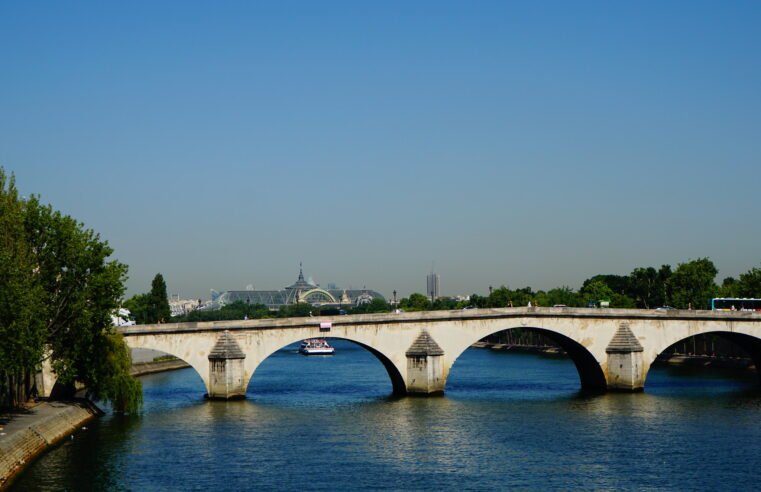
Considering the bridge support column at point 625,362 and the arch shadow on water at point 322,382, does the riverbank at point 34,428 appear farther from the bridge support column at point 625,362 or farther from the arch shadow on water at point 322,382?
the bridge support column at point 625,362

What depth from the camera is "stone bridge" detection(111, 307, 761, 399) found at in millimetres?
62031

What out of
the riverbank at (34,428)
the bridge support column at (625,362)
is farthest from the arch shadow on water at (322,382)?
the bridge support column at (625,362)

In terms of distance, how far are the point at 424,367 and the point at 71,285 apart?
1041 inches

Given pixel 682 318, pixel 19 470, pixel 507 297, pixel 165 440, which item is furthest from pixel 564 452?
pixel 507 297

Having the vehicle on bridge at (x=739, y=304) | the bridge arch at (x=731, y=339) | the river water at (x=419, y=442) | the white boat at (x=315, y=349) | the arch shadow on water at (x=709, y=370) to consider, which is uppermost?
the vehicle on bridge at (x=739, y=304)

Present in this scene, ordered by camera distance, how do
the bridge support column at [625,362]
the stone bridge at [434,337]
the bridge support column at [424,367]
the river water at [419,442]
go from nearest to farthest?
the river water at [419,442], the stone bridge at [434,337], the bridge support column at [424,367], the bridge support column at [625,362]

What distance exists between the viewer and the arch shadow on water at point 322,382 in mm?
67625

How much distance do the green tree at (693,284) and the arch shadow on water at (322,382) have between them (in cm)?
4202

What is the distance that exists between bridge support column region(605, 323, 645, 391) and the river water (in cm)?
161

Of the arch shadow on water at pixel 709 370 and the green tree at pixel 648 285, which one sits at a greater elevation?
the green tree at pixel 648 285

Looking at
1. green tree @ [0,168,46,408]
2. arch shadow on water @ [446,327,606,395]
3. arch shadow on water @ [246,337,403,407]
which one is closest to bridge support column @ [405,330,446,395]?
arch shadow on water @ [246,337,403,407]

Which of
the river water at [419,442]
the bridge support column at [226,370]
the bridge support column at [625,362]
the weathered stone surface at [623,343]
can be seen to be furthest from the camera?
the weathered stone surface at [623,343]

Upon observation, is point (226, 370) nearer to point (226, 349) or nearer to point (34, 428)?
point (226, 349)

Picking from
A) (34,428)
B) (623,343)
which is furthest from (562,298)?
(34,428)
